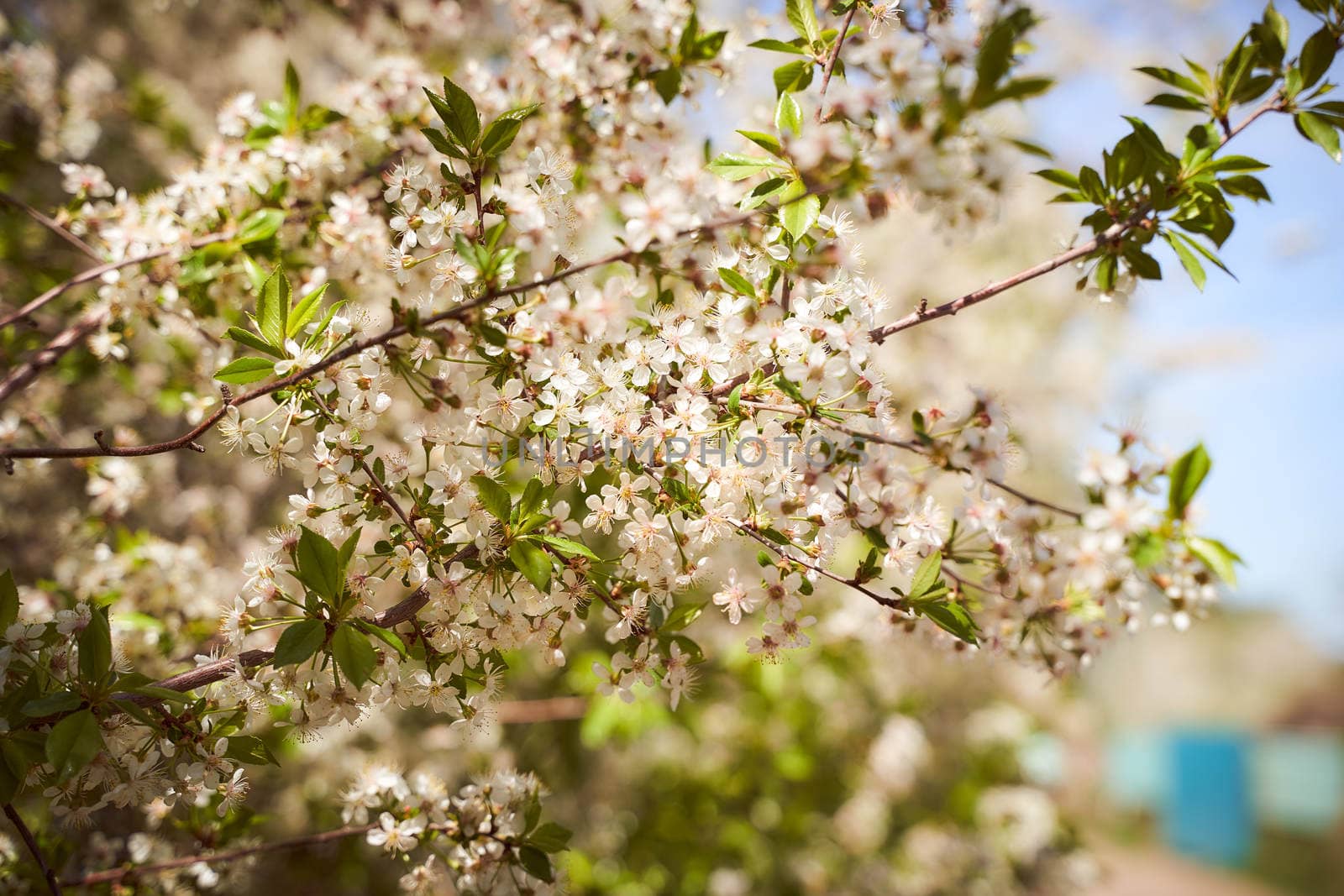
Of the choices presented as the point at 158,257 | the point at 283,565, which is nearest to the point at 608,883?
the point at 283,565

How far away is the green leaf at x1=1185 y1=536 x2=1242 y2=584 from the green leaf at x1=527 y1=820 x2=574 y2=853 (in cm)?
109

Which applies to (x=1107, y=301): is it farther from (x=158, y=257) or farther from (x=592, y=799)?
(x=592, y=799)

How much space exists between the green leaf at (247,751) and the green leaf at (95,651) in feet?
0.63

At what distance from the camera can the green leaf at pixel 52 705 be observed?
0.90 metres

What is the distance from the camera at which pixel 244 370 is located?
1.08 m

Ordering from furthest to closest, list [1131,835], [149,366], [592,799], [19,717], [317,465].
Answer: [1131,835], [592,799], [149,366], [317,465], [19,717]

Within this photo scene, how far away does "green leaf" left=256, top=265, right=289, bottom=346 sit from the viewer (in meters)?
1.07

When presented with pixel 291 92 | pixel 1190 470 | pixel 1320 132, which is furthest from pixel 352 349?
pixel 1320 132

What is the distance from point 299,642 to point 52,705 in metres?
0.31

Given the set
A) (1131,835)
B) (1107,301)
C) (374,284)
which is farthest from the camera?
(1131,835)

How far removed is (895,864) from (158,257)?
4071 millimetres

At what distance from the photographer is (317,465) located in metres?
1.08

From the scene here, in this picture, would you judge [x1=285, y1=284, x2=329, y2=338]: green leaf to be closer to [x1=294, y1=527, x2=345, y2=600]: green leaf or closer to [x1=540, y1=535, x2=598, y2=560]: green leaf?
[x1=294, y1=527, x2=345, y2=600]: green leaf

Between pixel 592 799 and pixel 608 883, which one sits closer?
pixel 608 883
